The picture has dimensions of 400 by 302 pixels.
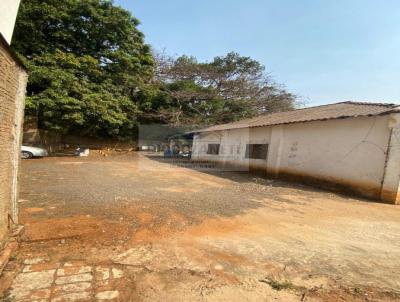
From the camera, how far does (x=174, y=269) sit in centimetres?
310

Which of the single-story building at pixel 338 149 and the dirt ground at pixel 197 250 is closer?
the dirt ground at pixel 197 250

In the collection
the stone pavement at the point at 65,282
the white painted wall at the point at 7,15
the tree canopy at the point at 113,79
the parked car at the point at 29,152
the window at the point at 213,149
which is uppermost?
the tree canopy at the point at 113,79

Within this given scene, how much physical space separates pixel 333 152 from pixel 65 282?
365 inches

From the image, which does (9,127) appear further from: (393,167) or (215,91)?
(215,91)

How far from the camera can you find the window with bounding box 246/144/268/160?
13133mm

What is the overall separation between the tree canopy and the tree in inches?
3.4

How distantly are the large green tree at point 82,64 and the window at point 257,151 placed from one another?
10264 millimetres

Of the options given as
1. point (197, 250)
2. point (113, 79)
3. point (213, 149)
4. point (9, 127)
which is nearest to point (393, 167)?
point (197, 250)

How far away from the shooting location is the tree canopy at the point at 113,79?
1728 centimetres

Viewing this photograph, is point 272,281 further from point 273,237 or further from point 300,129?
point 300,129

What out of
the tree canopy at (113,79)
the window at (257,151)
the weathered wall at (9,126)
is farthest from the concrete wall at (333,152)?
the tree canopy at (113,79)

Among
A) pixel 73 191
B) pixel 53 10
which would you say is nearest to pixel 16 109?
pixel 73 191

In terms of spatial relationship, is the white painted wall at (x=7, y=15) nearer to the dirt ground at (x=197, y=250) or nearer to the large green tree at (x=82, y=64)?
the dirt ground at (x=197, y=250)

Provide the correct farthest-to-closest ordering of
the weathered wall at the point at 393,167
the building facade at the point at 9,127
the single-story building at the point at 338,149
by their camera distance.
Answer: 1. the single-story building at the point at 338,149
2. the weathered wall at the point at 393,167
3. the building facade at the point at 9,127
